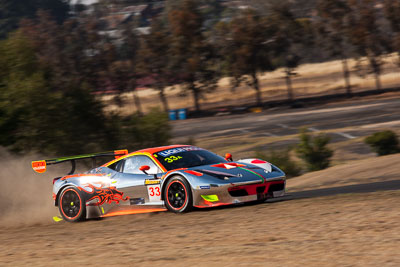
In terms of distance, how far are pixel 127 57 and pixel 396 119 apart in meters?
38.1

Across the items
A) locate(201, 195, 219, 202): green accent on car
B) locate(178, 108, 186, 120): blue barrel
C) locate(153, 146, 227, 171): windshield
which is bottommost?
locate(201, 195, 219, 202): green accent on car

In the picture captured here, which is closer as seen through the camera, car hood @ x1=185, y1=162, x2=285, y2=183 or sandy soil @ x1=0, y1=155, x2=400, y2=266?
sandy soil @ x1=0, y1=155, x2=400, y2=266

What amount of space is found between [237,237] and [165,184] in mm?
2950

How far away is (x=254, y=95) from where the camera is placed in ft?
218

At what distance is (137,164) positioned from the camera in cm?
1075

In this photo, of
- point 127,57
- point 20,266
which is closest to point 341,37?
point 127,57

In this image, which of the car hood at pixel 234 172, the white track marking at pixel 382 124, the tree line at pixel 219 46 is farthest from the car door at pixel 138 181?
the tree line at pixel 219 46

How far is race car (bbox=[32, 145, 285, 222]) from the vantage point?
31.5ft

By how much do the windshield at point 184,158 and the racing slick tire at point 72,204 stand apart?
1.71 m

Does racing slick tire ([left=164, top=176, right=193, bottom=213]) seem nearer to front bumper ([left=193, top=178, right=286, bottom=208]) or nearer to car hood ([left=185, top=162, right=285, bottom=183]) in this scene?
front bumper ([left=193, top=178, right=286, bottom=208])

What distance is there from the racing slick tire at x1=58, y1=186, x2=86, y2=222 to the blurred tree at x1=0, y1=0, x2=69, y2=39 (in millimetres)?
98785

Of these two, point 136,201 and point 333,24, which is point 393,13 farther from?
point 136,201

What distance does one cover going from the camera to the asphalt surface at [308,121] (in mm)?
36438

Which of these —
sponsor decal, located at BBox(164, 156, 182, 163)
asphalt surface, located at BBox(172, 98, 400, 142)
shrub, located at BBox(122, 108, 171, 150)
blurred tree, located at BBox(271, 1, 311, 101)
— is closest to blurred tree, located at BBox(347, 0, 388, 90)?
blurred tree, located at BBox(271, 1, 311, 101)
